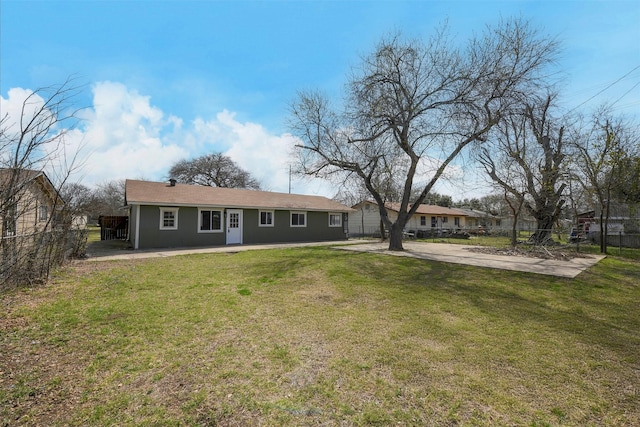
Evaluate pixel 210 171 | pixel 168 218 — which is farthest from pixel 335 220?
pixel 210 171

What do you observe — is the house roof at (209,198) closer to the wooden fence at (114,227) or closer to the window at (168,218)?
the window at (168,218)

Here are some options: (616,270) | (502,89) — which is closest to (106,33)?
(502,89)

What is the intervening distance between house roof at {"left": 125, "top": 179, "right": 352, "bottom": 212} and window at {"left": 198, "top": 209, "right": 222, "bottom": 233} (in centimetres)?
58

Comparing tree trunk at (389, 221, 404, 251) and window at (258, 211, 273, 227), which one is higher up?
window at (258, 211, 273, 227)

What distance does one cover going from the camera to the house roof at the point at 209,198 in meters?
13.8

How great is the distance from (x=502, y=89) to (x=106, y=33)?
13.1 m

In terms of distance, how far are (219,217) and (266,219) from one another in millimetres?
2794

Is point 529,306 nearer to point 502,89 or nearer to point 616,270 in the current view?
point 616,270

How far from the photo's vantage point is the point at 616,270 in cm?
927

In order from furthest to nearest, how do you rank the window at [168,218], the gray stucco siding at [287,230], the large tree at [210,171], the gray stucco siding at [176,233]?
1. the large tree at [210,171]
2. the gray stucco siding at [287,230]
3. the window at [168,218]
4. the gray stucco siding at [176,233]

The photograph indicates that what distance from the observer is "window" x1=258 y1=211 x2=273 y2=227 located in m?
17.4

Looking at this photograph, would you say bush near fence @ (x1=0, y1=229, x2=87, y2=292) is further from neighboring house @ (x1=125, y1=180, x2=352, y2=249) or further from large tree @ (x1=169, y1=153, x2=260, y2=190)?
large tree @ (x1=169, y1=153, x2=260, y2=190)

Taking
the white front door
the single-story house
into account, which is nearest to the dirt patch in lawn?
the white front door

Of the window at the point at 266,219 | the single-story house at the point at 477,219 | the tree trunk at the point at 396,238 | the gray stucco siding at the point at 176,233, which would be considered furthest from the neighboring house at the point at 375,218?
the gray stucco siding at the point at 176,233
